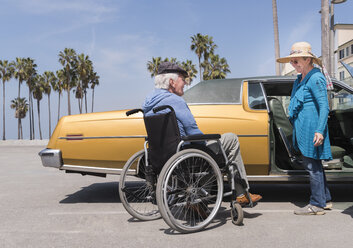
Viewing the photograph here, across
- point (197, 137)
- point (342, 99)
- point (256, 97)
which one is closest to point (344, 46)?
point (342, 99)

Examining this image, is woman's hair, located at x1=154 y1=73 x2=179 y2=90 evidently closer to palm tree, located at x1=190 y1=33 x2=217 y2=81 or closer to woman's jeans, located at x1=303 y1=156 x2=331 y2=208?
woman's jeans, located at x1=303 y1=156 x2=331 y2=208

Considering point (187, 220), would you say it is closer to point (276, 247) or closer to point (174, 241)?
point (174, 241)

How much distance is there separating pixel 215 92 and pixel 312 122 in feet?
4.14

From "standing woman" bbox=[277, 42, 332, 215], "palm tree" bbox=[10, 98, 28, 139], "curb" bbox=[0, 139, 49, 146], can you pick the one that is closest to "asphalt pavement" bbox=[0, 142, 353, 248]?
"standing woman" bbox=[277, 42, 332, 215]

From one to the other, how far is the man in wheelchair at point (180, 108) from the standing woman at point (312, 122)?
2.49 feet

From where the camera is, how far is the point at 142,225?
11.7 feet

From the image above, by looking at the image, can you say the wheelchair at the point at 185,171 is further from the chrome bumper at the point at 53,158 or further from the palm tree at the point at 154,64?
the palm tree at the point at 154,64

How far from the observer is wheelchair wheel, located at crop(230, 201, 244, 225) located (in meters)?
3.40

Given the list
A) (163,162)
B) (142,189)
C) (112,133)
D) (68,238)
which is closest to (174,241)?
(163,162)

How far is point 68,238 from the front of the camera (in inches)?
124

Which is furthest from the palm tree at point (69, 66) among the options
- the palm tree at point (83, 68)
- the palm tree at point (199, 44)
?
the palm tree at point (199, 44)

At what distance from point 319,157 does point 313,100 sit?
61 centimetres

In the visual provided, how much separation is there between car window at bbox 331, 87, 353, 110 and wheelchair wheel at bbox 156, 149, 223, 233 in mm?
2325

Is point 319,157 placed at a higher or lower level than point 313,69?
lower
